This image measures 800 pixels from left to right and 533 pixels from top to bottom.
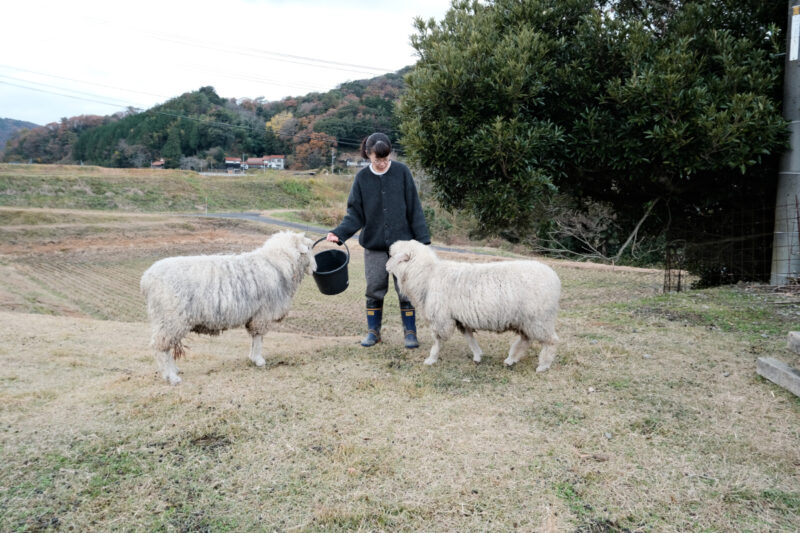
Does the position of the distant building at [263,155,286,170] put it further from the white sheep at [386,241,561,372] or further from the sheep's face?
the white sheep at [386,241,561,372]

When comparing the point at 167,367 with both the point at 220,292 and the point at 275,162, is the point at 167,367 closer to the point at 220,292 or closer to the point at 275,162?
the point at 220,292

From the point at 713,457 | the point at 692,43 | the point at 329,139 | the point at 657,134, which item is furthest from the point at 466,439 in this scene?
the point at 329,139

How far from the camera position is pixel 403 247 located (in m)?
6.20

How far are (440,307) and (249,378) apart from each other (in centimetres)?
227

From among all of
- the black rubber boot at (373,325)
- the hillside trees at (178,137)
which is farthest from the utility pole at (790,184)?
the hillside trees at (178,137)

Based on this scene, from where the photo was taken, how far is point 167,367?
5.48 metres

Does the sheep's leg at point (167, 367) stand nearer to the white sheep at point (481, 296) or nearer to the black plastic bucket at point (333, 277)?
the black plastic bucket at point (333, 277)

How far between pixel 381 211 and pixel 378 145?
823mm

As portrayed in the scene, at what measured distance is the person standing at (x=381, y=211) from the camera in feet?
21.1

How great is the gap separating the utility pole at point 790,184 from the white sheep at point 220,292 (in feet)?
26.7

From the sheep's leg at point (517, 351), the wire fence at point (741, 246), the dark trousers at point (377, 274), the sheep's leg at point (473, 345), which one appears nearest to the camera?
the sheep's leg at point (517, 351)

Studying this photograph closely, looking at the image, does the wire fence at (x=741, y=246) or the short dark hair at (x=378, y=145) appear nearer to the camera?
the short dark hair at (x=378, y=145)

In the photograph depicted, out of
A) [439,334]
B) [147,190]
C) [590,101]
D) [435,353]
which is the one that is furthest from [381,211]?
[147,190]

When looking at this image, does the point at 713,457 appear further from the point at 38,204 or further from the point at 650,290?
the point at 38,204
